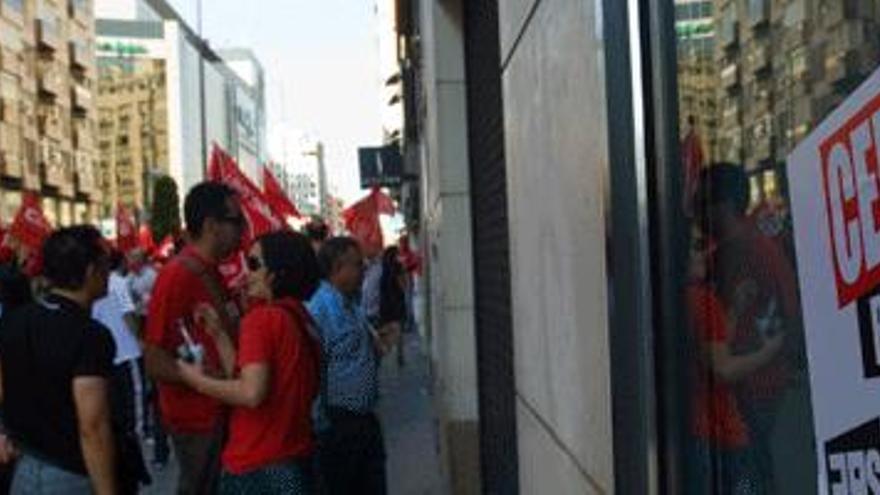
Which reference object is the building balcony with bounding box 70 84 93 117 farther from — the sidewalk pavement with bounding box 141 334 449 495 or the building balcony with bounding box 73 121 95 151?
the sidewalk pavement with bounding box 141 334 449 495

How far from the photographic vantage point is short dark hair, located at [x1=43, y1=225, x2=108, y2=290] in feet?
17.2

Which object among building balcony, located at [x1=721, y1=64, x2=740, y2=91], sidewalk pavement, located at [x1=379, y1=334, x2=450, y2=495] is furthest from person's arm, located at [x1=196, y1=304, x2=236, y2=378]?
sidewalk pavement, located at [x1=379, y1=334, x2=450, y2=495]

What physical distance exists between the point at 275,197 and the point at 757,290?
12799 mm

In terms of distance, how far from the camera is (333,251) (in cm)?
714

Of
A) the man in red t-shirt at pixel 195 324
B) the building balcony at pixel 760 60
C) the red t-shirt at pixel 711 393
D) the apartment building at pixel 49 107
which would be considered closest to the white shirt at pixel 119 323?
the man in red t-shirt at pixel 195 324

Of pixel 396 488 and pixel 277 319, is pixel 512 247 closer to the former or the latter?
pixel 277 319

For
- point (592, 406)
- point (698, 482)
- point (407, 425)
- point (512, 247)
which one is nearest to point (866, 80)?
point (698, 482)

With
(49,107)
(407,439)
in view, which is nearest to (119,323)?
(407,439)

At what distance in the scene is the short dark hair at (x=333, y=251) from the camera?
707 cm

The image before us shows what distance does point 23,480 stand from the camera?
5164 mm

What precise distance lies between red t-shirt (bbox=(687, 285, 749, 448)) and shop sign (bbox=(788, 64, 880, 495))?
0.39m

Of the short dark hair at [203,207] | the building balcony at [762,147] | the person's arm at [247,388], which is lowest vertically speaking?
the person's arm at [247,388]

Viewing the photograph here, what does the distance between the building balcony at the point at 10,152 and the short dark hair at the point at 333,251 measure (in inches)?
2801

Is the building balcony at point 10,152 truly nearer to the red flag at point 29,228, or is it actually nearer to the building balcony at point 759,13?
the red flag at point 29,228
